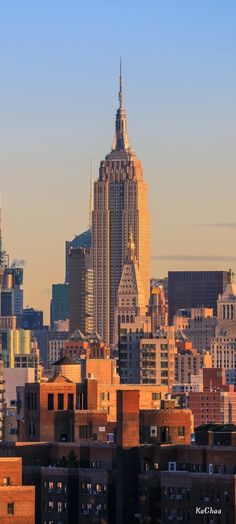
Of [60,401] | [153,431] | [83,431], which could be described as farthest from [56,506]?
[60,401]

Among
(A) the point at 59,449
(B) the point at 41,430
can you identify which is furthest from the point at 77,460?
(B) the point at 41,430

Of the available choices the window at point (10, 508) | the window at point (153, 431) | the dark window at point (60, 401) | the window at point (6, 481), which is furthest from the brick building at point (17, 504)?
the dark window at point (60, 401)

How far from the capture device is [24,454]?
16312 centimetres

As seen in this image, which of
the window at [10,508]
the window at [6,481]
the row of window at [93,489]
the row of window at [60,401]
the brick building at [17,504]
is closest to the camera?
the brick building at [17,504]

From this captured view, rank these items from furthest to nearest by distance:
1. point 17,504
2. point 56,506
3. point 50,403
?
point 50,403
point 56,506
point 17,504

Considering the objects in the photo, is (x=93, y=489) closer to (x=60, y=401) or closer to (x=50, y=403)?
(x=60, y=401)

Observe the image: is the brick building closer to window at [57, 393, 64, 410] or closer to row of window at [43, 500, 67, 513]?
row of window at [43, 500, 67, 513]

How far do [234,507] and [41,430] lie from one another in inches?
1131

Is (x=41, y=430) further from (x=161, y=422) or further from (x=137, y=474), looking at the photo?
(x=137, y=474)

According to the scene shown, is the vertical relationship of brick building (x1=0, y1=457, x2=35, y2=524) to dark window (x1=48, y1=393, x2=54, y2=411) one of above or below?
below

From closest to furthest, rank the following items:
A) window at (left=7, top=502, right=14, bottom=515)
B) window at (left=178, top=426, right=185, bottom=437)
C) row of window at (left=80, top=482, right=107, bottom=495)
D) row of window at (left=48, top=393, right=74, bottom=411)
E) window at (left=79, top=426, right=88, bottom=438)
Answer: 1. window at (left=7, top=502, right=14, bottom=515)
2. row of window at (left=80, top=482, right=107, bottom=495)
3. window at (left=178, top=426, right=185, bottom=437)
4. window at (left=79, top=426, right=88, bottom=438)
5. row of window at (left=48, top=393, right=74, bottom=411)

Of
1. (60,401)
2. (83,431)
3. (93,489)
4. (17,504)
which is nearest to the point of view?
(17,504)

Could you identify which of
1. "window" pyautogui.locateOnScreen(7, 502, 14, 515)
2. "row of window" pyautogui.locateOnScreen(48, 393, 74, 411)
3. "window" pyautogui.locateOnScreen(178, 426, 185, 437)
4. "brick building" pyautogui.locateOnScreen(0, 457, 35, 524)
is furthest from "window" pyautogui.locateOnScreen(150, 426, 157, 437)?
"window" pyautogui.locateOnScreen(7, 502, 14, 515)

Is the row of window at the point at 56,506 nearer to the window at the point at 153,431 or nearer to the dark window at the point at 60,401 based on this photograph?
the window at the point at 153,431
